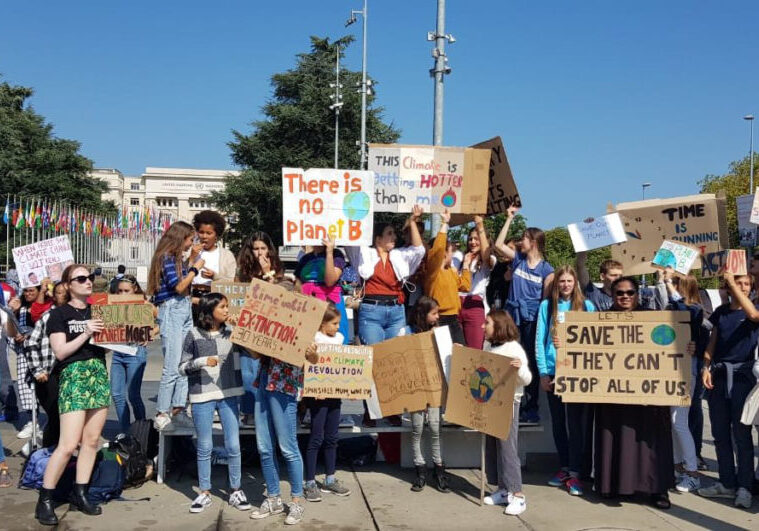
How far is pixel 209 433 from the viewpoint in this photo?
623 centimetres

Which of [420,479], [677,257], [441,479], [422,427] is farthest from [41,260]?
[677,257]

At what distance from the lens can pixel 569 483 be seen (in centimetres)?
665

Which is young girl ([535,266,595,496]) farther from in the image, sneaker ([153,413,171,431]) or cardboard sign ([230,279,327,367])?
sneaker ([153,413,171,431])

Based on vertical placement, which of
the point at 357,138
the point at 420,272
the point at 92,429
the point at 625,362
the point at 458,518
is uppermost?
the point at 357,138

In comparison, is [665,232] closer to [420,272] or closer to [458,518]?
[420,272]

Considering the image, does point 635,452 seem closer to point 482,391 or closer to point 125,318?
point 482,391

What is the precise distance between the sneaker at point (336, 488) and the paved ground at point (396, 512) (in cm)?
7

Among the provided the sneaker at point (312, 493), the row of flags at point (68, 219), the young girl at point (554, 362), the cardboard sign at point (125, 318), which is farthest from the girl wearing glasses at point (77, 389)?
the row of flags at point (68, 219)

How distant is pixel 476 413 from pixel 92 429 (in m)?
3.02

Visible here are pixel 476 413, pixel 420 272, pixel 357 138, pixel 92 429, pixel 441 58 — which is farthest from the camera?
pixel 357 138

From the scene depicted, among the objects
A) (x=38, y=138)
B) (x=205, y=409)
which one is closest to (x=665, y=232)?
(x=205, y=409)

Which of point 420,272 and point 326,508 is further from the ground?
point 420,272

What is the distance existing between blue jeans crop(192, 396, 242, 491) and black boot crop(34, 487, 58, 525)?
110 centimetres

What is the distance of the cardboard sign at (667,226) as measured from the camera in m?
7.64
